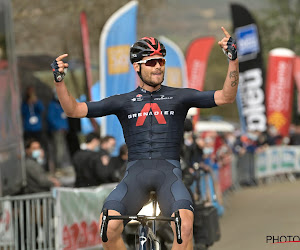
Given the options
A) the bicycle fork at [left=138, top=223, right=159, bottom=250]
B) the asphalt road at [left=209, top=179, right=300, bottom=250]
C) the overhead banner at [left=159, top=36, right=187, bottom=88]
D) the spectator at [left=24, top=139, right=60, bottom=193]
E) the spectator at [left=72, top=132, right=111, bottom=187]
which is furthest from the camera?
the overhead banner at [left=159, top=36, right=187, bottom=88]

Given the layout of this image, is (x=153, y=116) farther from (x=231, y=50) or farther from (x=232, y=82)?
(x=231, y=50)

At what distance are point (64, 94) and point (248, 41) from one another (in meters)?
22.1

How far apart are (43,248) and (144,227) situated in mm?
5504

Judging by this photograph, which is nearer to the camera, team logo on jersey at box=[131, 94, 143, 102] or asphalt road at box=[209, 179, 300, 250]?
team logo on jersey at box=[131, 94, 143, 102]

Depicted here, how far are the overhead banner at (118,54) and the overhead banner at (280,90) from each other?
46.4 feet

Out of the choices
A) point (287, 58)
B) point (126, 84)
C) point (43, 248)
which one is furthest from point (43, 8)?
point (43, 248)

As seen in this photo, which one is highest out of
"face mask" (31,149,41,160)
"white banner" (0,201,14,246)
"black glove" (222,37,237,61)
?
"black glove" (222,37,237,61)

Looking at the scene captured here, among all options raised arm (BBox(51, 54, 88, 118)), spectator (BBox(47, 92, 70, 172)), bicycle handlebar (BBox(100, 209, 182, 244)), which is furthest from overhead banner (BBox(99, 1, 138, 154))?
bicycle handlebar (BBox(100, 209, 182, 244))

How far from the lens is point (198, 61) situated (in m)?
30.3

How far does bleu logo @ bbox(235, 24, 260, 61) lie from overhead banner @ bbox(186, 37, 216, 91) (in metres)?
2.31

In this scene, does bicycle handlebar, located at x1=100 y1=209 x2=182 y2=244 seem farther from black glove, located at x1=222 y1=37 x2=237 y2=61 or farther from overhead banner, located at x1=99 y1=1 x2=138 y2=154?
overhead banner, located at x1=99 y1=1 x2=138 y2=154

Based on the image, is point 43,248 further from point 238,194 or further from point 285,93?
point 285,93

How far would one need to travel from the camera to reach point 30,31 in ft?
112

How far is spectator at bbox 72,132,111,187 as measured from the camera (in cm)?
1271
